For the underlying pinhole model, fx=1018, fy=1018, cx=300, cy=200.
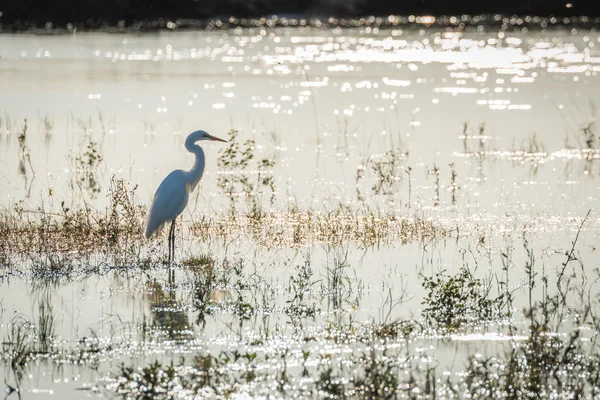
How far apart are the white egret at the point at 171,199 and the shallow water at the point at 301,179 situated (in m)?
0.35

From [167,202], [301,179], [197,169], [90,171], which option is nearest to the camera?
[167,202]

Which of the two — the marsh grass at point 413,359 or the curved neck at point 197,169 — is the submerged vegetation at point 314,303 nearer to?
the marsh grass at point 413,359

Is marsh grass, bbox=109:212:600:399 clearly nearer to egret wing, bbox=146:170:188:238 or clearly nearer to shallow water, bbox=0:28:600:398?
shallow water, bbox=0:28:600:398

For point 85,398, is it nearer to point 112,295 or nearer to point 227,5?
point 112,295

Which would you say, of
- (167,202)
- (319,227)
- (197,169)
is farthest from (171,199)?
(319,227)

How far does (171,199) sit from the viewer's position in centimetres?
951

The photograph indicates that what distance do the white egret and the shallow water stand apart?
1.14 feet

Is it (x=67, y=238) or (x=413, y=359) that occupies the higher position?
(x=67, y=238)

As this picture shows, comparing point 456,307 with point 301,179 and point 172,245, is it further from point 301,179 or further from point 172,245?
point 301,179

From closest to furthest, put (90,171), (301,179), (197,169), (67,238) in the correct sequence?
(67,238), (197,169), (301,179), (90,171)

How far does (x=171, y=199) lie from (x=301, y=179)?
397cm

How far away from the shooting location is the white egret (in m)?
9.30

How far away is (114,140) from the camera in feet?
54.1

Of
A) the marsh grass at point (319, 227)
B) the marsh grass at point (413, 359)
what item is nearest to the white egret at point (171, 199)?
the marsh grass at point (319, 227)
